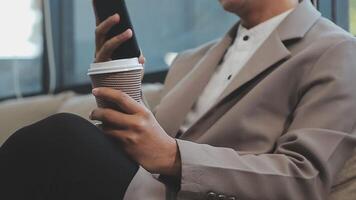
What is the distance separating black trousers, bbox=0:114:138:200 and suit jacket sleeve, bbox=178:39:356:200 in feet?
0.41

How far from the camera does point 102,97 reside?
1.00m

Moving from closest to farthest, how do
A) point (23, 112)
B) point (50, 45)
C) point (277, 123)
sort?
point (277, 123), point (23, 112), point (50, 45)

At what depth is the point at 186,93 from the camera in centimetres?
150

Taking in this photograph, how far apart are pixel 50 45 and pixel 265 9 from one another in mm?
1722

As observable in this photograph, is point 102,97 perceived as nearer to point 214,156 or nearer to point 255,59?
point 214,156

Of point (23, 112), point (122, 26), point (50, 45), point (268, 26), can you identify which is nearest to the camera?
point (122, 26)

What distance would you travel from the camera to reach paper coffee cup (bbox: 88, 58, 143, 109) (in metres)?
0.97

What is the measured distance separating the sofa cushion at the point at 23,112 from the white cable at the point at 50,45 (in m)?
0.60

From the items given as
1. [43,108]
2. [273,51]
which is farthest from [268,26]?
[43,108]

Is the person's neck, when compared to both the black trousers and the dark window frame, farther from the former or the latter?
the dark window frame

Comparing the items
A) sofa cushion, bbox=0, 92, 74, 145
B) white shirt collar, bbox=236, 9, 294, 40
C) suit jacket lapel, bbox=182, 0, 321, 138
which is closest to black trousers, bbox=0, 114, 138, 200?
suit jacket lapel, bbox=182, 0, 321, 138

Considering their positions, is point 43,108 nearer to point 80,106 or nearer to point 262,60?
point 80,106

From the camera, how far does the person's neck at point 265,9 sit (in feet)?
4.79

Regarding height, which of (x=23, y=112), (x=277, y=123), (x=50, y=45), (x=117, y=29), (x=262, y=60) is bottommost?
(x=23, y=112)
